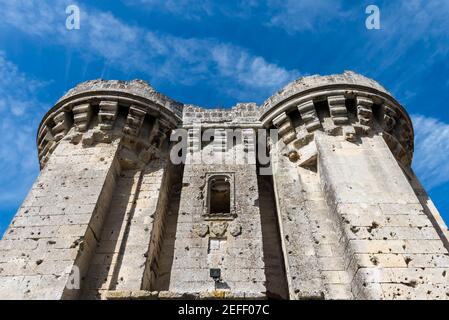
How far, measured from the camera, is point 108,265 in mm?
7270

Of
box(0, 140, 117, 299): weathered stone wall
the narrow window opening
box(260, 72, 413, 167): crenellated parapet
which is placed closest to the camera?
box(0, 140, 117, 299): weathered stone wall

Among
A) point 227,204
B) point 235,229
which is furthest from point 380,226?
point 227,204

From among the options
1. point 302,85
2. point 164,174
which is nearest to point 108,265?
point 164,174

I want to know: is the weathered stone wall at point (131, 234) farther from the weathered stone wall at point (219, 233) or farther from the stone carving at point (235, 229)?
the stone carving at point (235, 229)

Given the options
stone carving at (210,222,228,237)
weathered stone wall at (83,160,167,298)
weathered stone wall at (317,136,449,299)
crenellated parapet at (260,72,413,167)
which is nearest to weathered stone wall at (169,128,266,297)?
stone carving at (210,222,228,237)

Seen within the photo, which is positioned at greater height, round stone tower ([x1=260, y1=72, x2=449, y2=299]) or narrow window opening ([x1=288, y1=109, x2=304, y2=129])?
narrow window opening ([x1=288, y1=109, x2=304, y2=129])

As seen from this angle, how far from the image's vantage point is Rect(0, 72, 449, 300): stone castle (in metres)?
6.58

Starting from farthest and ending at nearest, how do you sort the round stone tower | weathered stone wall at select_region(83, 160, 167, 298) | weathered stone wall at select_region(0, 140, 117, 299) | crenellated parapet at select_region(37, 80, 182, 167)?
1. crenellated parapet at select_region(37, 80, 182, 167)
2. weathered stone wall at select_region(83, 160, 167, 298)
3. the round stone tower
4. weathered stone wall at select_region(0, 140, 117, 299)

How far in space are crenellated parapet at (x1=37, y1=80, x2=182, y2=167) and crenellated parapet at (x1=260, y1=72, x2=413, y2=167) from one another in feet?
8.39

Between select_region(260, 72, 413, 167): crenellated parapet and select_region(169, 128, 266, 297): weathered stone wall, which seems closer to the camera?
select_region(169, 128, 266, 297): weathered stone wall

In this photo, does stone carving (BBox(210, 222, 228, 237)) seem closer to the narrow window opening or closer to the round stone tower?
the round stone tower

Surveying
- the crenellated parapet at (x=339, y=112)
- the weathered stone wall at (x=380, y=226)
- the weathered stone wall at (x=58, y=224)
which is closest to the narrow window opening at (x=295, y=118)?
the crenellated parapet at (x=339, y=112)
